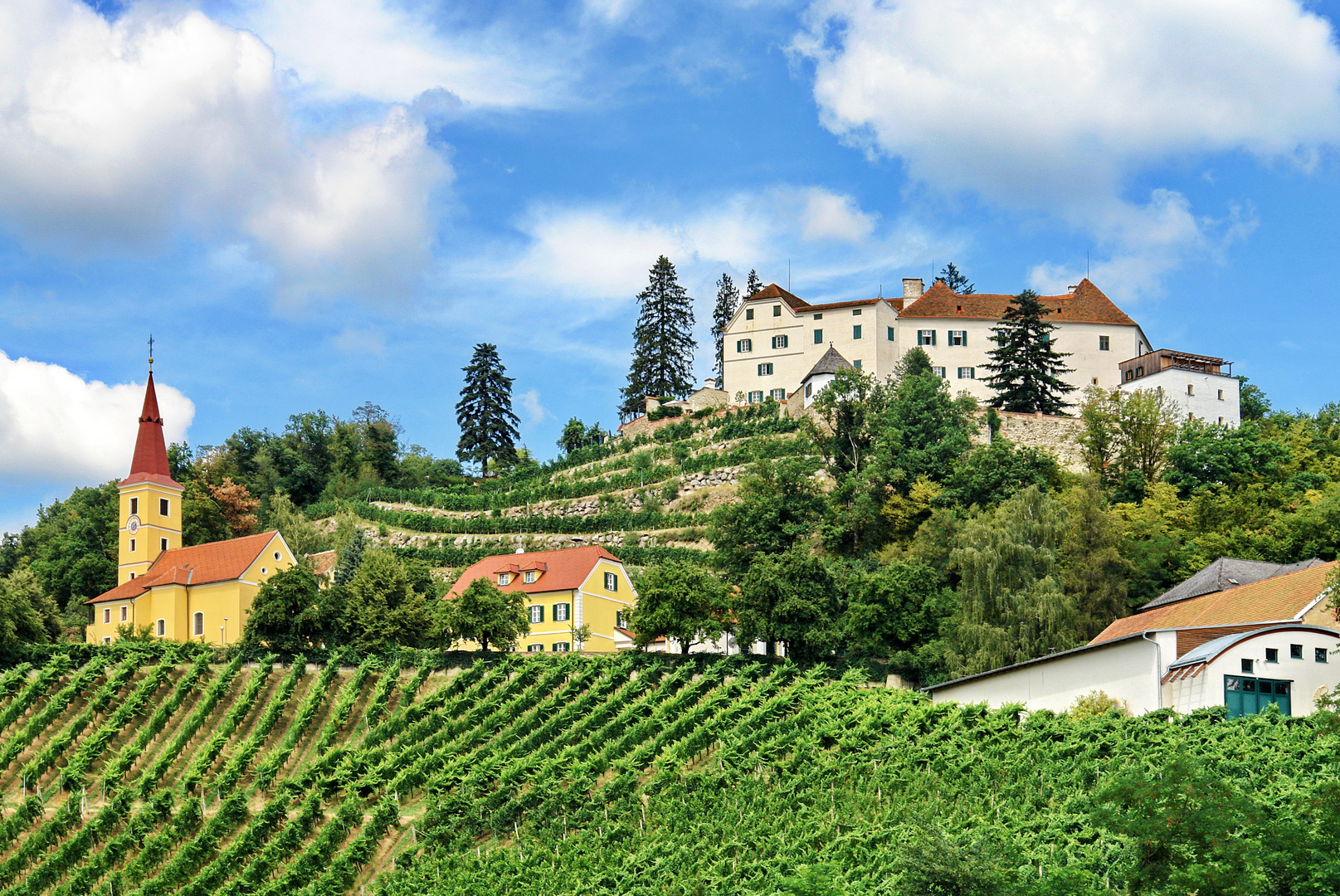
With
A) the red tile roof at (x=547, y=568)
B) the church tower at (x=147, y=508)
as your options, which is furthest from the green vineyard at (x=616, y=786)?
the church tower at (x=147, y=508)

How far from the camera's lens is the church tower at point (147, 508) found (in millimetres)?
61031

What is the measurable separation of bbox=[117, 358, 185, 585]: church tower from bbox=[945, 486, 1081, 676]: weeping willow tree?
3662 cm

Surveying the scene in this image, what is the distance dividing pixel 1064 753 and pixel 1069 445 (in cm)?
3163

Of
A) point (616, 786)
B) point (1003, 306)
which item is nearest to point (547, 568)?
point (616, 786)

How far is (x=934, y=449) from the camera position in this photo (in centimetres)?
5581

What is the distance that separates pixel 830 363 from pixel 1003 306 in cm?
1083

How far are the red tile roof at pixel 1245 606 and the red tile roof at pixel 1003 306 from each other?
30.6 meters

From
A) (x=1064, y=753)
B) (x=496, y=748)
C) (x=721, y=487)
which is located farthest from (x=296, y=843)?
(x=721, y=487)

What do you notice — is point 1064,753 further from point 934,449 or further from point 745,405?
point 745,405

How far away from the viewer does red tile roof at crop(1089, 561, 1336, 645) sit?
36.8 meters

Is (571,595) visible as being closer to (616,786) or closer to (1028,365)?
(616,786)

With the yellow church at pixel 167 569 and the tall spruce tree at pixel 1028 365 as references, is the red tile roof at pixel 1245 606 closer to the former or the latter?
the tall spruce tree at pixel 1028 365

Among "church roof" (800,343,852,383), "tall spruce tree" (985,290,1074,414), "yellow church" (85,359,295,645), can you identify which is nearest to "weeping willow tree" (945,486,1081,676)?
"tall spruce tree" (985,290,1074,414)

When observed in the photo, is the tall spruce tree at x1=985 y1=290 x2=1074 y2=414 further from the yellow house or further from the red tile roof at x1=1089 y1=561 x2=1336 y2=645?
the red tile roof at x1=1089 y1=561 x2=1336 y2=645
